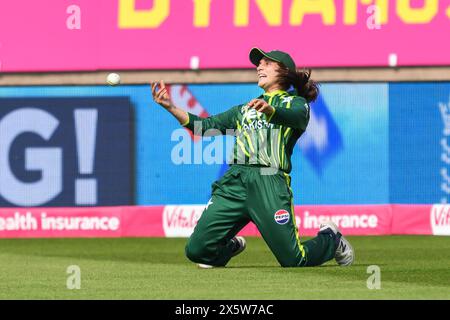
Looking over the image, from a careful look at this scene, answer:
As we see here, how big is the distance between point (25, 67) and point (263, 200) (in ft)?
42.5

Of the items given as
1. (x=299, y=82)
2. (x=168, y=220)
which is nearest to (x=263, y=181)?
(x=299, y=82)

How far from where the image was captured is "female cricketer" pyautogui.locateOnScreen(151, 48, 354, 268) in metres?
11.1

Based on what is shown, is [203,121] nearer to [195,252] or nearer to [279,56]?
[279,56]

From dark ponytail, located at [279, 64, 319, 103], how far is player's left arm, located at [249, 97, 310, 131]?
0.27 m

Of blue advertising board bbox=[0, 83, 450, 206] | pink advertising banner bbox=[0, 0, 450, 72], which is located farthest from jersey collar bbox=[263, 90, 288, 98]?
pink advertising banner bbox=[0, 0, 450, 72]

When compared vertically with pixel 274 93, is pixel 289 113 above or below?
below

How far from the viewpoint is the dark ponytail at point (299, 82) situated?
11430 millimetres

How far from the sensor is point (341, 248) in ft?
38.4

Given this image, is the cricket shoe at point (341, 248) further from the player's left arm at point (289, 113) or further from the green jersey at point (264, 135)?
the player's left arm at point (289, 113)

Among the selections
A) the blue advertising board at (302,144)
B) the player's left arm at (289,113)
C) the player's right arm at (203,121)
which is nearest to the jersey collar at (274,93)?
the player's left arm at (289,113)

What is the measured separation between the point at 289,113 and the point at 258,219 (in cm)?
103

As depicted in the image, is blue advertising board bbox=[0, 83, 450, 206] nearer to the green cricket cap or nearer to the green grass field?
the green grass field

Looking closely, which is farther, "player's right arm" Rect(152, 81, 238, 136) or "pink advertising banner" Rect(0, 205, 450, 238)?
"pink advertising banner" Rect(0, 205, 450, 238)

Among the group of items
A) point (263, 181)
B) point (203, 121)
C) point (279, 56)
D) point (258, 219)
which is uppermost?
point (279, 56)
